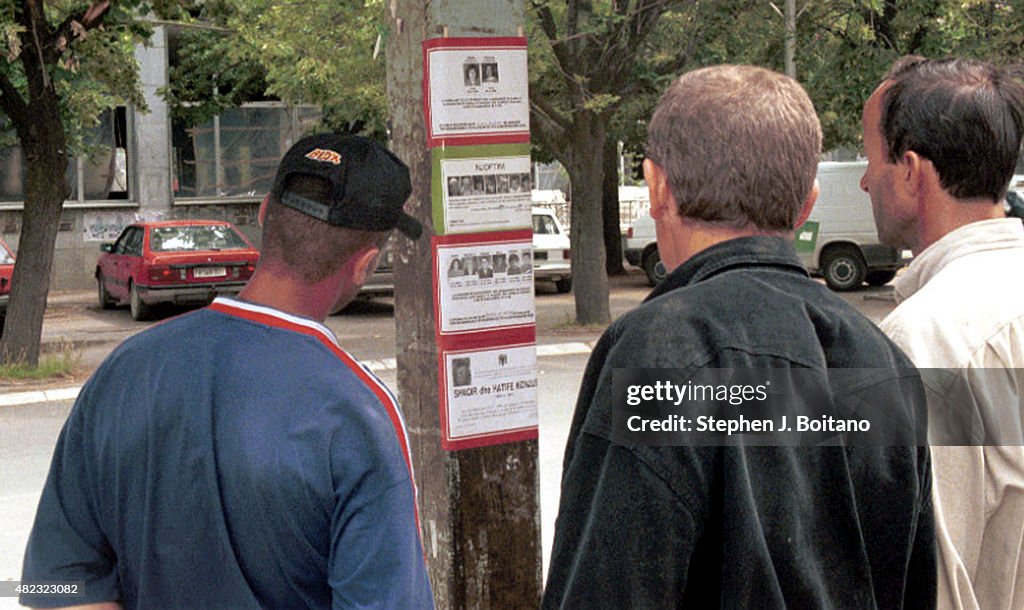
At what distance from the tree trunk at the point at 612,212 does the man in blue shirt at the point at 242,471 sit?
25.3m

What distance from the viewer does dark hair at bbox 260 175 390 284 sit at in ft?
7.61

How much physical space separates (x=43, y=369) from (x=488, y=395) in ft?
37.0

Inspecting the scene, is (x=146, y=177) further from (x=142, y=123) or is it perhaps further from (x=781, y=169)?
(x=781, y=169)

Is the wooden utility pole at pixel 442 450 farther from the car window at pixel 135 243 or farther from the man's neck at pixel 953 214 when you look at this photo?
the car window at pixel 135 243

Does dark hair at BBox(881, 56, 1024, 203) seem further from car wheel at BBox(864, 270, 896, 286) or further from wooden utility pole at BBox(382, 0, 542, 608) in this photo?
car wheel at BBox(864, 270, 896, 286)

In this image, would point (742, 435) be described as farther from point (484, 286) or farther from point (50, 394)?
point (50, 394)

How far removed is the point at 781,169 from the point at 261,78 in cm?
2833

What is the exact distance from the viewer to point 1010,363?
2338 millimetres

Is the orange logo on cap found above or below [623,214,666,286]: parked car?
above

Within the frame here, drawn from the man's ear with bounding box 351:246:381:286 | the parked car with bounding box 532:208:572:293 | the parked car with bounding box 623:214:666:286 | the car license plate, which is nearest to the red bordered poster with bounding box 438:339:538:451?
the man's ear with bounding box 351:246:381:286

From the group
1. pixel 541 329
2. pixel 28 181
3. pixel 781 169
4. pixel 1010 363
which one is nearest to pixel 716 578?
pixel 781 169

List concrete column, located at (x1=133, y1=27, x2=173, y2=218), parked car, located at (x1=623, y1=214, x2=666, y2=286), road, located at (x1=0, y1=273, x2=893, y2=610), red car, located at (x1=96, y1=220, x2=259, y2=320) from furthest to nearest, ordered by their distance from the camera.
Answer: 1. concrete column, located at (x1=133, y1=27, x2=173, y2=218)
2. parked car, located at (x1=623, y1=214, x2=666, y2=286)
3. red car, located at (x1=96, y1=220, x2=259, y2=320)
4. road, located at (x1=0, y1=273, x2=893, y2=610)

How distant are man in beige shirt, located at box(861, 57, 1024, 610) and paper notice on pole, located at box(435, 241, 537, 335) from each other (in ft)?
6.69

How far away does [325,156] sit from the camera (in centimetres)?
238
